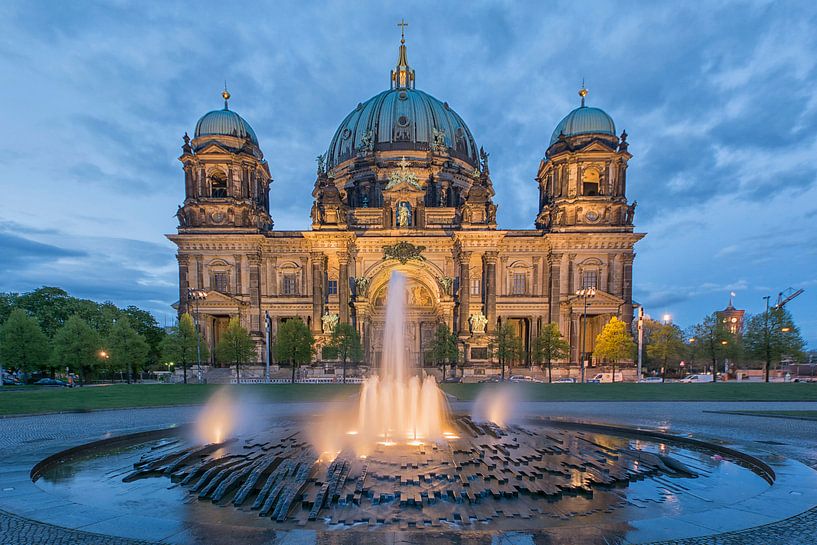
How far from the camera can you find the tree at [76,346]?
42.6m

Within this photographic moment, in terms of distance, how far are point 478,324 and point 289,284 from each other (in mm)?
24567

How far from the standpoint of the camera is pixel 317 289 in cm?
5266

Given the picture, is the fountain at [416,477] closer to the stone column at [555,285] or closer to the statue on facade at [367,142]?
the stone column at [555,285]

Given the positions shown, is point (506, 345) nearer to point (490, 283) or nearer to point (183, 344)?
point (490, 283)

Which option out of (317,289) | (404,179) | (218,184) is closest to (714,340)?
(404,179)

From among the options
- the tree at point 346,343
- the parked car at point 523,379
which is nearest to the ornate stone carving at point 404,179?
the tree at point 346,343

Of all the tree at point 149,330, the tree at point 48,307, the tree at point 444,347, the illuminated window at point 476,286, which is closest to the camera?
the tree at point 444,347

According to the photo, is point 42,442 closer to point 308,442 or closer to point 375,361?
point 308,442

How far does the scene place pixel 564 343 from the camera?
45.7 m

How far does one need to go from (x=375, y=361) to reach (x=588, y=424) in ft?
143

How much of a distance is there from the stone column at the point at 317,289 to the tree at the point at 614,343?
3236 centimetres

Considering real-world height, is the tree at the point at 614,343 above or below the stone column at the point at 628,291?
below

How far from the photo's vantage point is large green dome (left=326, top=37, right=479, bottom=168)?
64438 mm

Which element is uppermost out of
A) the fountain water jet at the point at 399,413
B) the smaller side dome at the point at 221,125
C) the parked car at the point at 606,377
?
the smaller side dome at the point at 221,125
